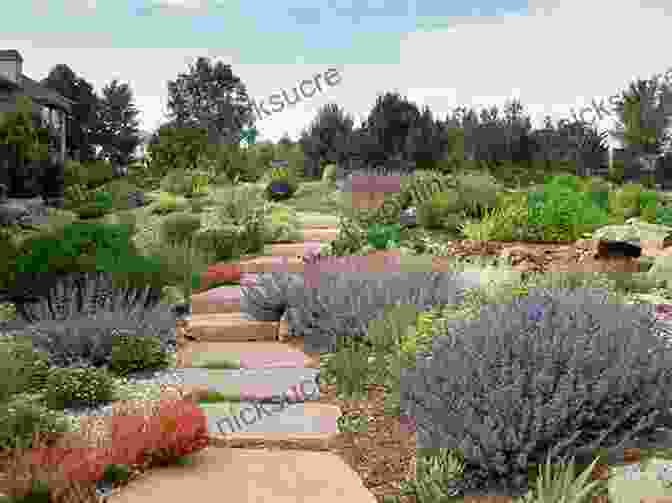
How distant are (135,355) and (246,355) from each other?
3.01ft

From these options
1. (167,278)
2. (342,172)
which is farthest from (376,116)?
(167,278)

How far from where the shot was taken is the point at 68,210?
1872 cm

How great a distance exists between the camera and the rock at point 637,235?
988 centimetres

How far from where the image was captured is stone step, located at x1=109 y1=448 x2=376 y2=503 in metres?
3.32

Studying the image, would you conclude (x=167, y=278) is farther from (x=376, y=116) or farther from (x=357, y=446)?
(x=376, y=116)

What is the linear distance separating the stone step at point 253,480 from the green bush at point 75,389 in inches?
43.6

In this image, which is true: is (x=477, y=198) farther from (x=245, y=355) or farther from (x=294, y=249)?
(x=245, y=355)

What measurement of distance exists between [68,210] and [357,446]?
16223mm

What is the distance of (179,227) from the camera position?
12.2 meters

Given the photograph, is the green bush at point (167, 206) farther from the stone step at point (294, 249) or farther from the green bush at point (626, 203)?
the green bush at point (626, 203)

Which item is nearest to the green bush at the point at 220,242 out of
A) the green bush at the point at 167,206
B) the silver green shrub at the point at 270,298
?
the silver green shrub at the point at 270,298

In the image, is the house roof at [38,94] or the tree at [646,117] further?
the house roof at [38,94]

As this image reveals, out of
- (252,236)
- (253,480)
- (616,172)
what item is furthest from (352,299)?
(616,172)

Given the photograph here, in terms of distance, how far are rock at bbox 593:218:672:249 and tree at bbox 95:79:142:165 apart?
37.9 metres
